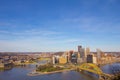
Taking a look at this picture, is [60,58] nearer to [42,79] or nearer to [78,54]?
[78,54]

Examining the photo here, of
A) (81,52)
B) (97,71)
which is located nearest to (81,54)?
(81,52)

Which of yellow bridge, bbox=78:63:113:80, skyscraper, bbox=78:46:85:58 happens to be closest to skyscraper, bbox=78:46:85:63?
skyscraper, bbox=78:46:85:58

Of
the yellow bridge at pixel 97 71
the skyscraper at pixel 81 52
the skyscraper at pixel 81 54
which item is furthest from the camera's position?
the skyscraper at pixel 81 52

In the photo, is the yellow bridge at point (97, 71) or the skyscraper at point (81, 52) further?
the skyscraper at point (81, 52)

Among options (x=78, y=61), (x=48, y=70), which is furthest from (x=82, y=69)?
(x=78, y=61)

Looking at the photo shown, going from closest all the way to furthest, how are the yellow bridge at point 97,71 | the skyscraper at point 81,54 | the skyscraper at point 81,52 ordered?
the yellow bridge at point 97,71 → the skyscraper at point 81,54 → the skyscraper at point 81,52

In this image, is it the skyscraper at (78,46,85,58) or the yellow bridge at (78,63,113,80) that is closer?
the yellow bridge at (78,63,113,80)

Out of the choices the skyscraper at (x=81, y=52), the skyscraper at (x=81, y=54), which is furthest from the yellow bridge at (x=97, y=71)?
the skyscraper at (x=81, y=52)

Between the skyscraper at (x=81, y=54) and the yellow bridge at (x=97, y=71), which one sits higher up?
the skyscraper at (x=81, y=54)

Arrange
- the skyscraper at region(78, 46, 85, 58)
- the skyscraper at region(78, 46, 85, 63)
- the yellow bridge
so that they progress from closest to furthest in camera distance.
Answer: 1. the yellow bridge
2. the skyscraper at region(78, 46, 85, 63)
3. the skyscraper at region(78, 46, 85, 58)

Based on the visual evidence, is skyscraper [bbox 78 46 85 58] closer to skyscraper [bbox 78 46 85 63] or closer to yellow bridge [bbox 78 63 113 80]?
skyscraper [bbox 78 46 85 63]

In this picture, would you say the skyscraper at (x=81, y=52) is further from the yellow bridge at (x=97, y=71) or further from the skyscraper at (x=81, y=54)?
the yellow bridge at (x=97, y=71)
